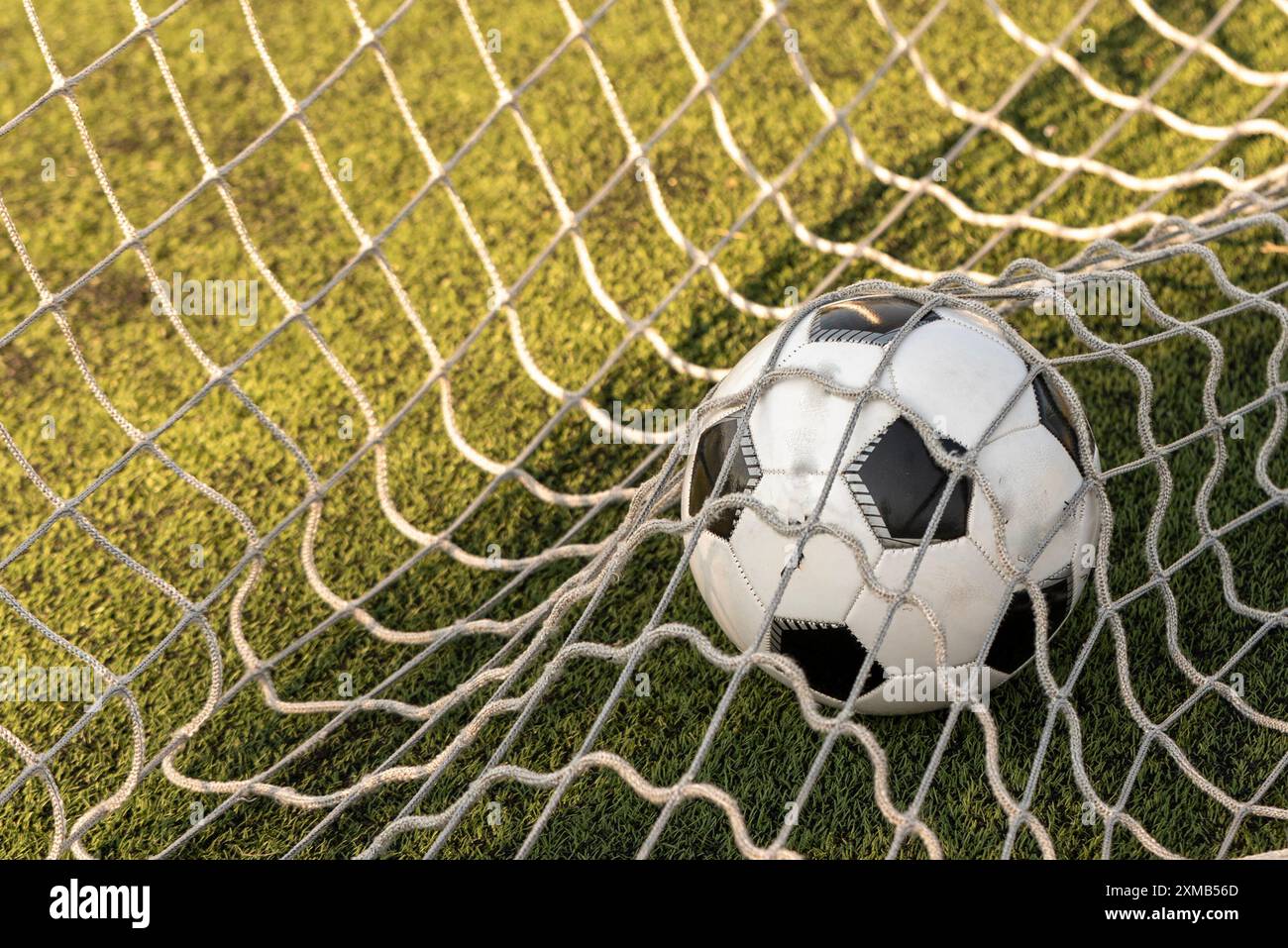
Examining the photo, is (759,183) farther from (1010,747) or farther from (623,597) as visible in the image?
(1010,747)

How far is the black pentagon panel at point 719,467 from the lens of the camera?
164 cm

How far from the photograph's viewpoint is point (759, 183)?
8.91 ft

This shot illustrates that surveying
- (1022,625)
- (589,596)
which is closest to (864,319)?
(1022,625)

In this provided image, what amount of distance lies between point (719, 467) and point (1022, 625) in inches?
18.9

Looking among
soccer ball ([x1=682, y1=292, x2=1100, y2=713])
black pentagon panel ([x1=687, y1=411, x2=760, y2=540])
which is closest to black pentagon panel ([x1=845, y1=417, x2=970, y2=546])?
soccer ball ([x1=682, y1=292, x2=1100, y2=713])

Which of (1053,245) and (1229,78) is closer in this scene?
(1053,245)

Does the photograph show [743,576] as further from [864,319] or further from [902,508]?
[864,319]

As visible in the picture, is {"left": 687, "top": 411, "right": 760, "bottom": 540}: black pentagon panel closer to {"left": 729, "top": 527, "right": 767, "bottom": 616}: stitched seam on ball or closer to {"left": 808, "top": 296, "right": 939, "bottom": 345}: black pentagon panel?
{"left": 729, "top": 527, "right": 767, "bottom": 616}: stitched seam on ball

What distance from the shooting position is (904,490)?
1556 mm

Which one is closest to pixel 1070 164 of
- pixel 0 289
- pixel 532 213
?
pixel 532 213

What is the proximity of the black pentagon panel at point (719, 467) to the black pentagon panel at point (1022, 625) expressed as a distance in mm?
395

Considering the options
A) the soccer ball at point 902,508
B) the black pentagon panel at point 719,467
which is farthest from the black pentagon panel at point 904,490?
the black pentagon panel at point 719,467

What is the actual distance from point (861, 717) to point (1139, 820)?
419 mm

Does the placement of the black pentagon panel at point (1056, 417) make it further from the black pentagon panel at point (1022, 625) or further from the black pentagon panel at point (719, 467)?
the black pentagon panel at point (719, 467)
